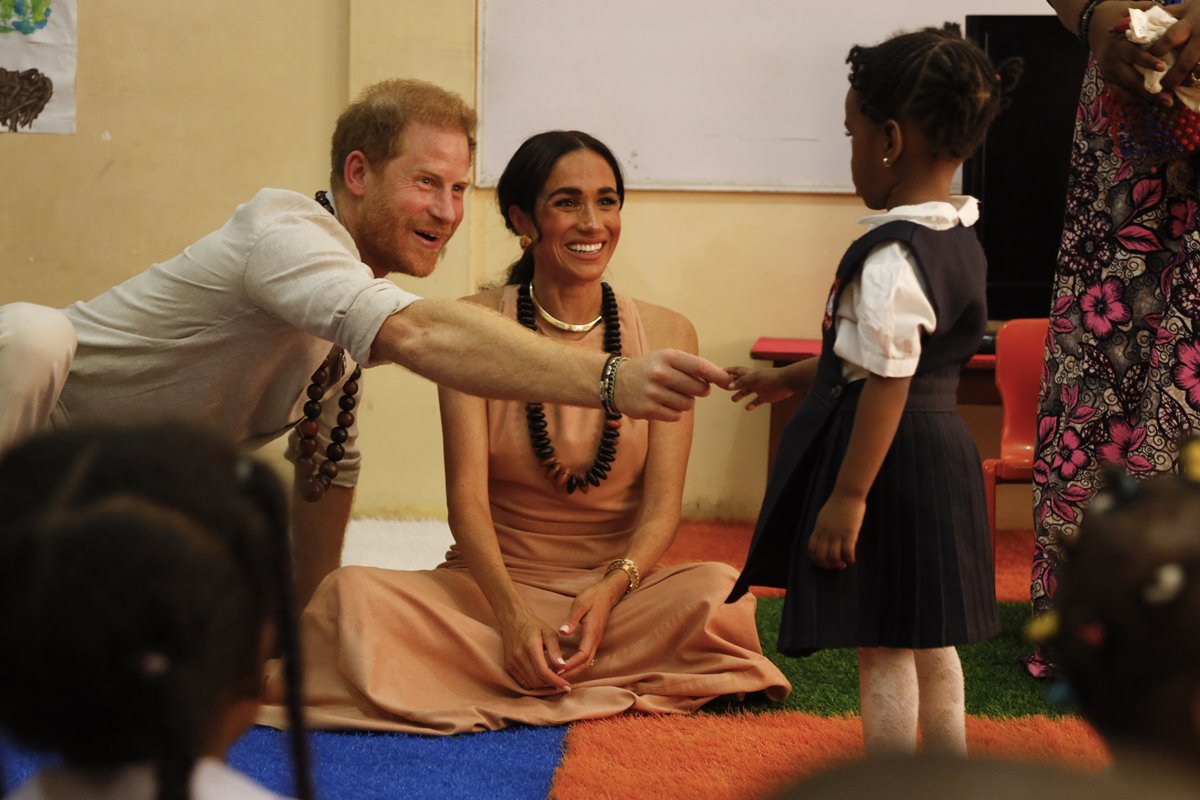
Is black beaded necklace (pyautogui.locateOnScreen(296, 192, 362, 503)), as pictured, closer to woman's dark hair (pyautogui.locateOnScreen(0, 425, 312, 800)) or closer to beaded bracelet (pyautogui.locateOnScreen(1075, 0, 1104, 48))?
beaded bracelet (pyautogui.locateOnScreen(1075, 0, 1104, 48))

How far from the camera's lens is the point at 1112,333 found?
8.68 feet

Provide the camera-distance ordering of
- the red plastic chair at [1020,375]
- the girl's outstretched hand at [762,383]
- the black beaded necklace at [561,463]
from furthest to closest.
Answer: the red plastic chair at [1020,375], the black beaded necklace at [561,463], the girl's outstretched hand at [762,383]

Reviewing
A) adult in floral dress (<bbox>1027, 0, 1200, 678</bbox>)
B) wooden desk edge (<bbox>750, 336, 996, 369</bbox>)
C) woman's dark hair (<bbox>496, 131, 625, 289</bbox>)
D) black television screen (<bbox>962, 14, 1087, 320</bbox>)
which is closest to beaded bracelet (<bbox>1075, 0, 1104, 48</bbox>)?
adult in floral dress (<bbox>1027, 0, 1200, 678</bbox>)

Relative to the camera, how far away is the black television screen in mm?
4281

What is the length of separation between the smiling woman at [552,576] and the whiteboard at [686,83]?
1721 mm

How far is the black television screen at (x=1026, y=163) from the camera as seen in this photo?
14.0 ft

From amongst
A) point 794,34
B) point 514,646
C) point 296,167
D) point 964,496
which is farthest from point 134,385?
point 794,34

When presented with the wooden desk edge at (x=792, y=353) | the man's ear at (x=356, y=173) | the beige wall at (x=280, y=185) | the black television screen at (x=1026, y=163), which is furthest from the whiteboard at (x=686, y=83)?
the man's ear at (x=356, y=173)

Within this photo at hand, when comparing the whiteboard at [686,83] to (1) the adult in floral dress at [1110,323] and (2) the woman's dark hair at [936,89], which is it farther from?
(2) the woman's dark hair at [936,89]

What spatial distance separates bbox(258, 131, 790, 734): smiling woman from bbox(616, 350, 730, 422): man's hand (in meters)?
0.81

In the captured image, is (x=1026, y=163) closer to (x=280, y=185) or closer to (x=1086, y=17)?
(x=1086, y=17)

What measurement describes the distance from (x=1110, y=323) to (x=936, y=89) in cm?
94

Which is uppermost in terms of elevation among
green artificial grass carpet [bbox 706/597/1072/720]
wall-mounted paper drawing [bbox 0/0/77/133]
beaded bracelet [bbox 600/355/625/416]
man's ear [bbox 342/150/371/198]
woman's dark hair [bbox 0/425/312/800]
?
wall-mounted paper drawing [bbox 0/0/77/133]

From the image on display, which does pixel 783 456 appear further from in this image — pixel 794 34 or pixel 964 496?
pixel 794 34
